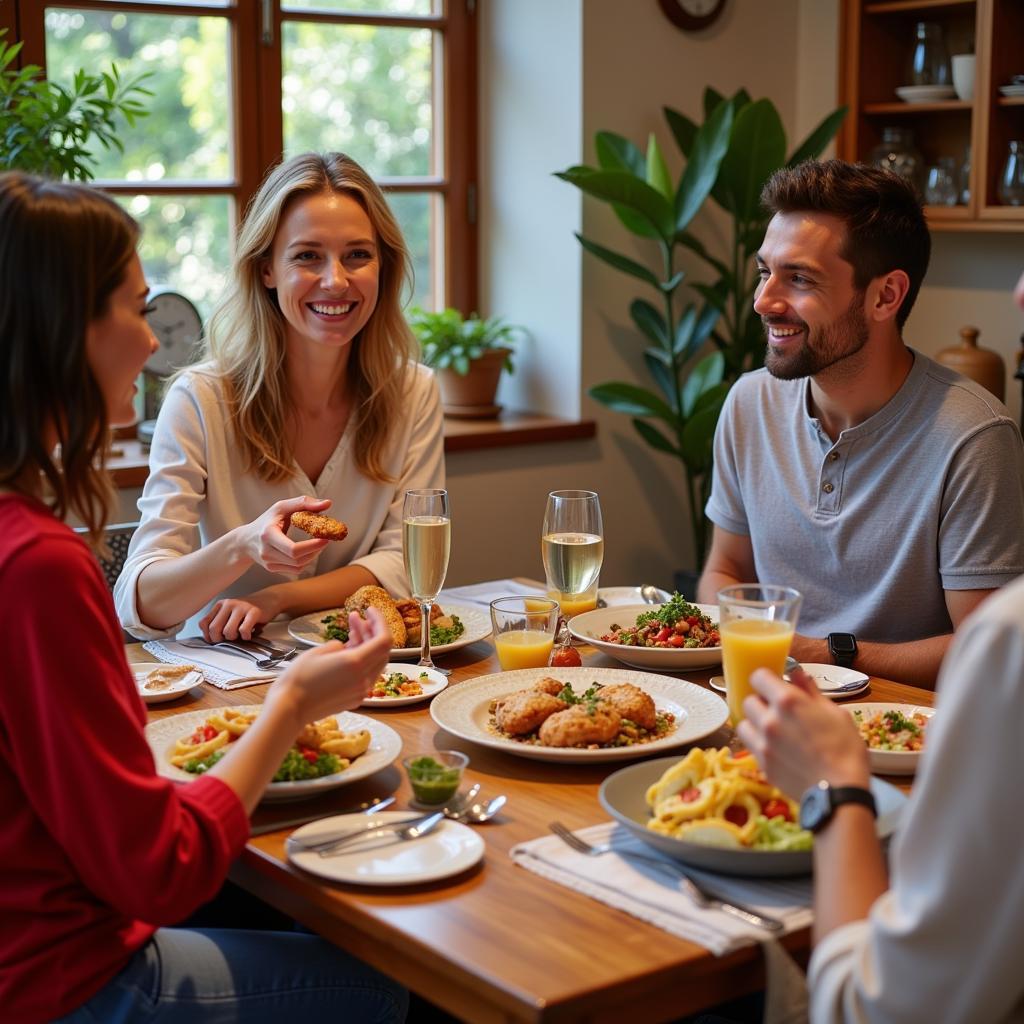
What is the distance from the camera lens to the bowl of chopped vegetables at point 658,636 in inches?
80.0

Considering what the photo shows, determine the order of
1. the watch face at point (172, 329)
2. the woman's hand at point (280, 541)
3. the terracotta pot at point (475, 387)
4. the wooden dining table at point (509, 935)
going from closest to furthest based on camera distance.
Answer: the wooden dining table at point (509, 935) < the woman's hand at point (280, 541) < the watch face at point (172, 329) < the terracotta pot at point (475, 387)

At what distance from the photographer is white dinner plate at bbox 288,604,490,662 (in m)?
2.15

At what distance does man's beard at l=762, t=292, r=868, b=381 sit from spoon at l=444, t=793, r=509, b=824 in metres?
1.15

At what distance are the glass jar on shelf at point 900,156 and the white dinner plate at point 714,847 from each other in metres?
2.87

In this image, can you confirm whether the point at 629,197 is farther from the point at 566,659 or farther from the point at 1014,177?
the point at 566,659

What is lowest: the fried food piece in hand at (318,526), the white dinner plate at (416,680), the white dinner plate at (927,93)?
the white dinner plate at (416,680)

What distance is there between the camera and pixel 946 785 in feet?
3.38

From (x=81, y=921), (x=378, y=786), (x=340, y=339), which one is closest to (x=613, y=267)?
(x=340, y=339)

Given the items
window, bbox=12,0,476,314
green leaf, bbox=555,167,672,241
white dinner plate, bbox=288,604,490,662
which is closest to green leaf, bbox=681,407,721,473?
green leaf, bbox=555,167,672,241

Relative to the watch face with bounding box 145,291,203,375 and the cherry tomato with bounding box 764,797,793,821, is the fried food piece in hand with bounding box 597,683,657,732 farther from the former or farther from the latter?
the watch face with bounding box 145,291,203,375

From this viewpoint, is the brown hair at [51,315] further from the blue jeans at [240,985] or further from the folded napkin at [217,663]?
the folded napkin at [217,663]

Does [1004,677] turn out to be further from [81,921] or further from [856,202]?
[856,202]

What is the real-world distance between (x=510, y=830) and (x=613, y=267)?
9.45ft

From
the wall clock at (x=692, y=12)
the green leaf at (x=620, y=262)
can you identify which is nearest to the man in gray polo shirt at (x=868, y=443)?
the green leaf at (x=620, y=262)
